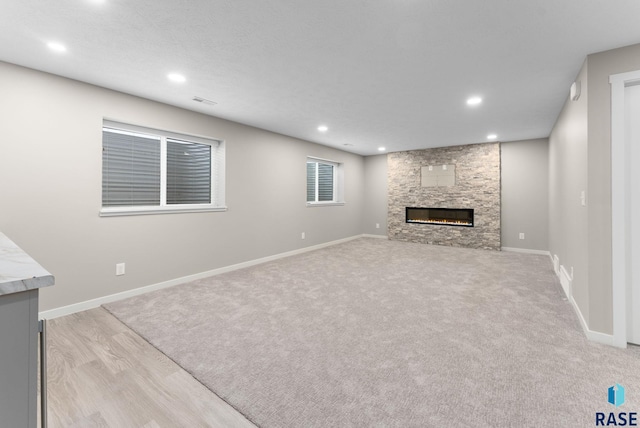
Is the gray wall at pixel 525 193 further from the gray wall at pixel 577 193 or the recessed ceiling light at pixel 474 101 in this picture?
Answer: the recessed ceiling light at pixel 474 101

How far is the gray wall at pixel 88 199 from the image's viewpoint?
103 inches

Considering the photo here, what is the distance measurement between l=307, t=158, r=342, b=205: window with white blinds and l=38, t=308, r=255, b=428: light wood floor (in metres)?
4.38

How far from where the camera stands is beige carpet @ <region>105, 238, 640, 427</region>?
Answer: 1.56 metres

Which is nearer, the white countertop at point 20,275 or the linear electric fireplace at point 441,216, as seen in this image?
the white countertop at point 20,275

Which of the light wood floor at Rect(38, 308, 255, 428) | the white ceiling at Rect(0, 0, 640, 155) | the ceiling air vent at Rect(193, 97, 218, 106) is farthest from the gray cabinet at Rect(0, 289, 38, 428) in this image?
the ceiling air vent at Rect(193, 97, 218, 106)

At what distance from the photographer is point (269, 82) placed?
300 cm

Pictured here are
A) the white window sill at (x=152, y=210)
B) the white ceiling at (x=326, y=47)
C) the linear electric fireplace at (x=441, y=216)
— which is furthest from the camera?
the linear electric fireplace at (x=441, y=216)

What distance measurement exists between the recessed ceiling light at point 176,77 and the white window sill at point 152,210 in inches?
61.9

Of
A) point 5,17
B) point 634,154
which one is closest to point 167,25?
point 5,17

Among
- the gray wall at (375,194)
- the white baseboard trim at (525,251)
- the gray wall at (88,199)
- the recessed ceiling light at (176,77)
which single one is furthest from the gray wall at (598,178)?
the gray wall at (375,194)

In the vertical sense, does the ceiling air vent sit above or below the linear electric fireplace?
above

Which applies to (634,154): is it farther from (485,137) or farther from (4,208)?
(4,208)

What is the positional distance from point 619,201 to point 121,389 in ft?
12.2

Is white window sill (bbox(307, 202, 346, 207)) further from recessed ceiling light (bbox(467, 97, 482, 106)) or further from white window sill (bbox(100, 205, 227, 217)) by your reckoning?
recessed ceiling light (bbox(467, 97, 482, 106))
